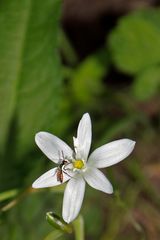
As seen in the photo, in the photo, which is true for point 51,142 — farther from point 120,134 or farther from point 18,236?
point 120,134

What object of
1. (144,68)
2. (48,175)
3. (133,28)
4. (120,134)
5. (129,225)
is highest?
(48,175)

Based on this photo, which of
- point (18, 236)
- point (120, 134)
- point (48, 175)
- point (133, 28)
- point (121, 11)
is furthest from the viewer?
point (121, 11)

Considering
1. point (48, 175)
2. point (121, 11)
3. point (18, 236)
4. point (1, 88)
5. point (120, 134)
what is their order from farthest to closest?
1. point (121, 11)
2. point (120, 134)
3. point (18, 236)
4. point (1, 88)
5. point (48, 175)

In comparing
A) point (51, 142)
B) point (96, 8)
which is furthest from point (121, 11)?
point (51, 142)

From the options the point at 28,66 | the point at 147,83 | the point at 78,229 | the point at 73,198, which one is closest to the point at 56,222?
the point at 73,198

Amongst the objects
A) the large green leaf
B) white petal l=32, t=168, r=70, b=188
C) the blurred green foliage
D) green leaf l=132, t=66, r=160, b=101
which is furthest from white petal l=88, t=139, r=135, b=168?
green leaf l=132, t=66, r=160, b=101

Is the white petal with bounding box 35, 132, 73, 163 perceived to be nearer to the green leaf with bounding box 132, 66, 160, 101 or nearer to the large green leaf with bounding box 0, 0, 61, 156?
the large green leaf with bounding box 0, 0, 61, 156

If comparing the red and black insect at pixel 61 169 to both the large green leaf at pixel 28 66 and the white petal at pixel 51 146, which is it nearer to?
the white petal at pixel 51 146
